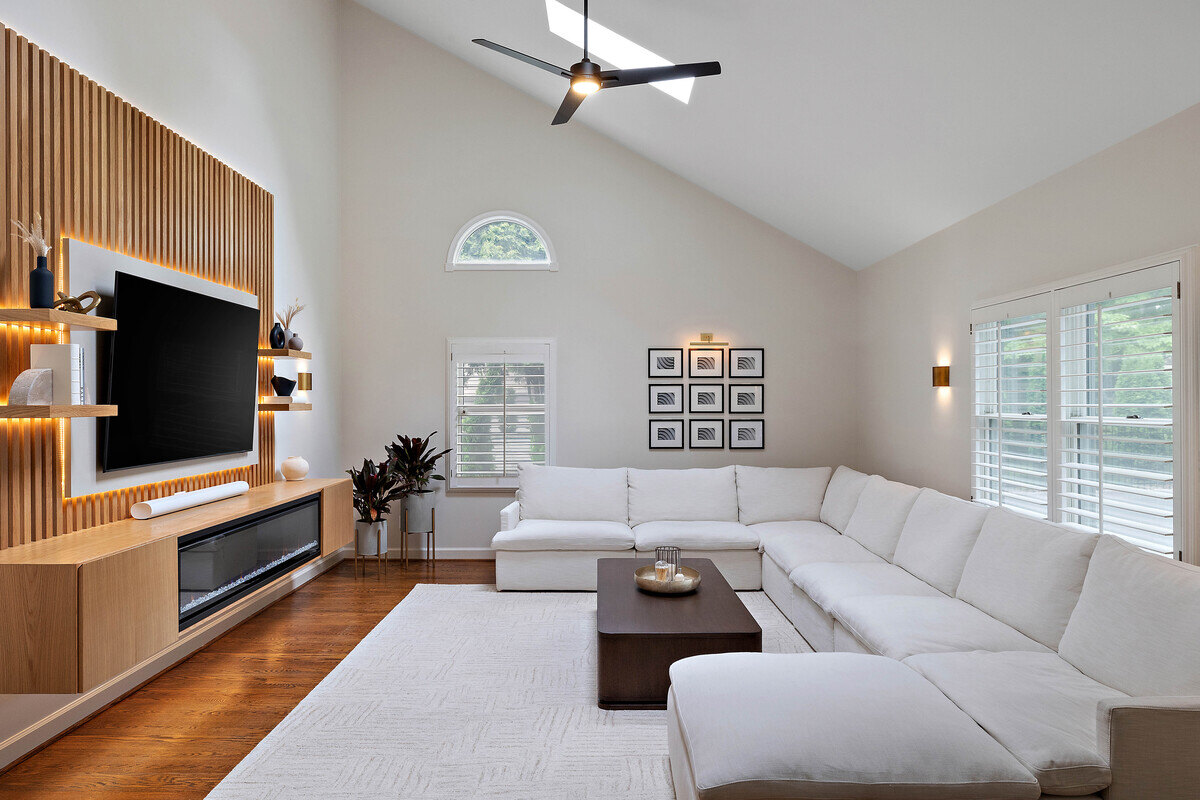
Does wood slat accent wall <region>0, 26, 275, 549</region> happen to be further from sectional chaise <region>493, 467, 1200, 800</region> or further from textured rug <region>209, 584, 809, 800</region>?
sectional chaise <region>493, 467, 1200, 800</region>

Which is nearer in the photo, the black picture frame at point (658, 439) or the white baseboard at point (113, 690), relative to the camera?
the white baseboard at point (113, 690)

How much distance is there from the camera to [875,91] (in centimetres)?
350

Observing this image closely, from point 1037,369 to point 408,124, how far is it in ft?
17.6

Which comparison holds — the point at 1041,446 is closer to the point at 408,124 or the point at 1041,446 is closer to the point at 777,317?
the point at 777,317

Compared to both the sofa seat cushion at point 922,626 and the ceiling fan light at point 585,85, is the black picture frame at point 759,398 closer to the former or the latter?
the sofa seat cushion at point 922,626

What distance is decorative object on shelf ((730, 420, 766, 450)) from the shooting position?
6234mm

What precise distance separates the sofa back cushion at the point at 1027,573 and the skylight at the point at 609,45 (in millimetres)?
3078

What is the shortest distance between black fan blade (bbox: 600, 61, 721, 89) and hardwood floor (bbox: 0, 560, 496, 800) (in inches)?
130

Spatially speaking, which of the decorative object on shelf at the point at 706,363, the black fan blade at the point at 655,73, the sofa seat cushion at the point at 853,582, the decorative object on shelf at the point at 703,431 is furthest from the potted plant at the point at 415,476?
the black fan blade at the point at 655,73

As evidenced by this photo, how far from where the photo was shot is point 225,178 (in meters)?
4.28

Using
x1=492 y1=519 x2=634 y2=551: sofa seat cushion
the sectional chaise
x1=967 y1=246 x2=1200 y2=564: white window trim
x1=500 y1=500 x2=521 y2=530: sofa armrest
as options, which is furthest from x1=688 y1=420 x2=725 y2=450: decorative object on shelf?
x1=967 y1=246 x2=1200 y2=564: white window trim

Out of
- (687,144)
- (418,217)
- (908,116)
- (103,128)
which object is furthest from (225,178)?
(908,116)

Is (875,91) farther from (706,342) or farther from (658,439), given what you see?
(658,439)

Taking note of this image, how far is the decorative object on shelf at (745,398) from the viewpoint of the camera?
6223mm
